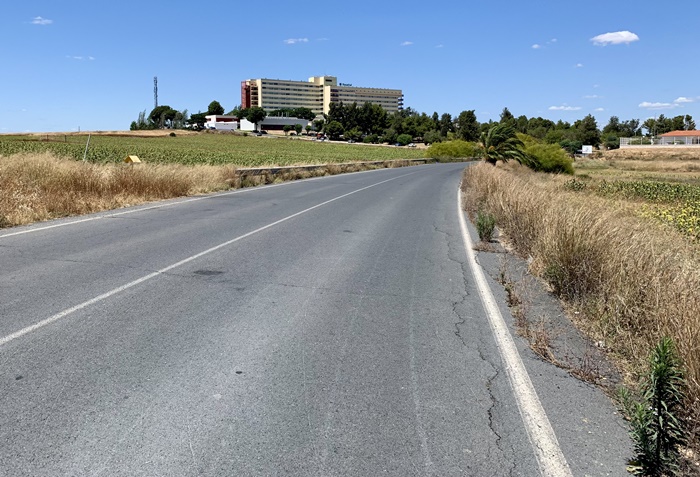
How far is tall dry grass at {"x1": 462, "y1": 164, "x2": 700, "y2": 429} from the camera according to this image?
187 inches

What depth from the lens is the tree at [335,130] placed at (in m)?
190

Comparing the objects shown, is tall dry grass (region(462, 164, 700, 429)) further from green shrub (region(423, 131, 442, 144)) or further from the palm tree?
green shrub (region(423, 131, 442, 144))

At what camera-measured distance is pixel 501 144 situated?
38.2 m

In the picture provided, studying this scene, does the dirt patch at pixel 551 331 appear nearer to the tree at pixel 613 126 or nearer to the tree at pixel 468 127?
the tree at pixel 468 127

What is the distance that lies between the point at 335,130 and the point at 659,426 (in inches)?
7551

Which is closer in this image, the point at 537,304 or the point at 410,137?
the point at 537,304

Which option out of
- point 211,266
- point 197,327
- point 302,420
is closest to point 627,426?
point 302,420

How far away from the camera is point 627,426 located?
4.02 metres

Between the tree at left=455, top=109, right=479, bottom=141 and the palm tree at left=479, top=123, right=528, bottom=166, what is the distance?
102 metres

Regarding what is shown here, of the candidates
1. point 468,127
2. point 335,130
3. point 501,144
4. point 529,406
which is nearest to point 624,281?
point 529,406

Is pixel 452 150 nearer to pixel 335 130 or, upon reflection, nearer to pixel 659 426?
pixel 659 426

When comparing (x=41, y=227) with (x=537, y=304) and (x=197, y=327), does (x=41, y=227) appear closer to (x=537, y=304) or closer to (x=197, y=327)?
(x=197, y=327)

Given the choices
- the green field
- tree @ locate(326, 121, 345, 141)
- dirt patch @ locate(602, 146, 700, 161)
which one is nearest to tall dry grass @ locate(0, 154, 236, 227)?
the green field

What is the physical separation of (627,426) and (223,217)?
11822 mm
